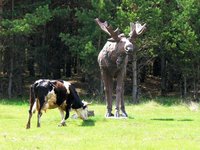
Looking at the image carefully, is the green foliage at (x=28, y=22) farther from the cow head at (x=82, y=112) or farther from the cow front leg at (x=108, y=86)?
the cow head at (x=82, y=112)

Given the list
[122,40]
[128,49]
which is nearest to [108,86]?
[122,40]

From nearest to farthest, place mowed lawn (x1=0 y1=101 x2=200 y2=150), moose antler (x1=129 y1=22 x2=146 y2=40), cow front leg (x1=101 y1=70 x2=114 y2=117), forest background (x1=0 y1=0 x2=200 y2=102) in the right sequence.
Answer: mowed lawn (x1=0 y1=101 x2=200 y2=150), moose antler (x1=129 y1=22 x2=146 y2=40), cow front leg (x1=101 y1=70 x2=114 y2=117), forest background (x1=0 y1=0 x2=200 y2=102)

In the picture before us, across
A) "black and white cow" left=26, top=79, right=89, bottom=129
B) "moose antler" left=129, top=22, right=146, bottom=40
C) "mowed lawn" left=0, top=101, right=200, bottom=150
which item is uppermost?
"moose antler" left=129, top=22, right=146, bottom=40

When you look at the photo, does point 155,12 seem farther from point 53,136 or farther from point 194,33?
point 53,136

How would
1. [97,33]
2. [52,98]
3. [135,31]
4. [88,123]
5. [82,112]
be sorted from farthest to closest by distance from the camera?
[97,33] → [135,31] → [82,112] → [88,123] → [52,98]

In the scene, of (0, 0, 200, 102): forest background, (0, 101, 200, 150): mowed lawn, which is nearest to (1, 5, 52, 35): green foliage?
(0, 0, 200, 102): forest background

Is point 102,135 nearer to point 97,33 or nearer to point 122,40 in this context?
point 122,40

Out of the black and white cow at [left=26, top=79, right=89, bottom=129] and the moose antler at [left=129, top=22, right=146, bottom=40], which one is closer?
the black and white cow at [left=26, top=79, right=89, bottom=129]

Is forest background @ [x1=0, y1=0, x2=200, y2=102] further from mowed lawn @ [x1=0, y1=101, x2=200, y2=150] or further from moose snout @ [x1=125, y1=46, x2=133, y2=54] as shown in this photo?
mowed lawn @ [x1=0, y1=101, x2=200, y2=150]

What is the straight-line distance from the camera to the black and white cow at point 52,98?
13.7 metres

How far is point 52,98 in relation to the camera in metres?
14.0

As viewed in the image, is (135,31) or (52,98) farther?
(135,31)

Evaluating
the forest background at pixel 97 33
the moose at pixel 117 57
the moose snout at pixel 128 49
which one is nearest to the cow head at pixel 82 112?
the moose at pixel 117 57

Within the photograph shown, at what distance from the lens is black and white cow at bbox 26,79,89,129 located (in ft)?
44.9
